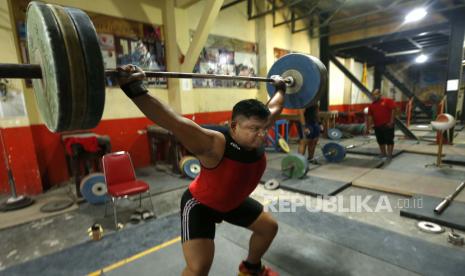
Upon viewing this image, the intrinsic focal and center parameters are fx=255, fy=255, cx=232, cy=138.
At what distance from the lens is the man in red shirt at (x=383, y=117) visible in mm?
4523

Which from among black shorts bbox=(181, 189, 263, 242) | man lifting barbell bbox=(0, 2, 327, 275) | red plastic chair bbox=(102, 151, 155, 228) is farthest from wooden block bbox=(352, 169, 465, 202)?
red plastic chair bbox=(102, 151, 155, 228)

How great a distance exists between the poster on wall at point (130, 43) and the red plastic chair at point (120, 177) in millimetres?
1729

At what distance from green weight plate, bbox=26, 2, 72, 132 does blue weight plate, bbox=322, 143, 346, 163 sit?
4.42 m

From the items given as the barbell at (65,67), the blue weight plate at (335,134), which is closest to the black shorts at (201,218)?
the barbell at (65,67)

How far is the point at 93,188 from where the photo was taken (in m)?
2.99

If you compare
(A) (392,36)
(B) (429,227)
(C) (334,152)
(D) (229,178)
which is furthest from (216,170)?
(A) (392,36)

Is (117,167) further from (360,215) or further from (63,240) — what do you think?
(360,215)

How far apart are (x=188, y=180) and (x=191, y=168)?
19cm

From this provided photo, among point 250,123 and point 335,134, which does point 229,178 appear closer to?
point 250,123

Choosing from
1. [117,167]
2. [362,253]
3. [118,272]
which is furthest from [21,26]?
[362,253]

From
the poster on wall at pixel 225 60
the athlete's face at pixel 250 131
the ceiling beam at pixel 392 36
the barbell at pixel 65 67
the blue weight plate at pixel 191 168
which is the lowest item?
the blue weight plate at pixel 191 168

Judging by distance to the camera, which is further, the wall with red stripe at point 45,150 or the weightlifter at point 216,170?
the wall with red stripe at point 45,150

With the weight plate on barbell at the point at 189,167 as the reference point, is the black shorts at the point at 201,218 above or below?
above

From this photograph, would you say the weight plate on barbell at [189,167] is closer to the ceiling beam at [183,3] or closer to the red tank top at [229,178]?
Result: the red tank top at [229,178]
